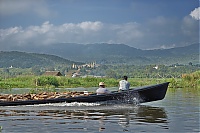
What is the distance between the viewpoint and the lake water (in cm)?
1376

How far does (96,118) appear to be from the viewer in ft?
53.8

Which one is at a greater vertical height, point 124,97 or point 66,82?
point 66,82

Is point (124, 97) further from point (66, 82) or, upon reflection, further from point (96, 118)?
point (66, 82)

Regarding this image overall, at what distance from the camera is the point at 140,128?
45.1 feet

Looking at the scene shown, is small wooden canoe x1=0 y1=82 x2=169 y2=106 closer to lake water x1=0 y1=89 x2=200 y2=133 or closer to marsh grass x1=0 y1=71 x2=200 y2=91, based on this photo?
lake water x1=0 y1=89 x2=200 y2=133

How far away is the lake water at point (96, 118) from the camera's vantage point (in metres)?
13.8

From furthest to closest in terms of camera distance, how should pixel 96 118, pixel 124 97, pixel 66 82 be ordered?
pixel 66 82, pixel 124 97, pixel 96 118

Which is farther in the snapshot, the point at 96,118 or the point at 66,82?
the point at 66,82

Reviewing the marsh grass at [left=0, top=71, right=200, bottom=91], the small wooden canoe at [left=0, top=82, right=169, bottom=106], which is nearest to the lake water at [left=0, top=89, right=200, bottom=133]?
the small wooden canoe at [left=0, top=82, right=169, bottom=106]

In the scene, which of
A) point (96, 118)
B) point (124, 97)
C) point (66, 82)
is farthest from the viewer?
point (66, 82)

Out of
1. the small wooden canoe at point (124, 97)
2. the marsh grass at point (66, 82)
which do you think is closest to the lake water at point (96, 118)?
the small wooden canoe at point (124, 97)

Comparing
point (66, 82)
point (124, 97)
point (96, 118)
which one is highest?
point (66, 82)

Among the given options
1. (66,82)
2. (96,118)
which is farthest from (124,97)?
(66,82)

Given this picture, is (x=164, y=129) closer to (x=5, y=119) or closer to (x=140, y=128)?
(x=140, y=128)
